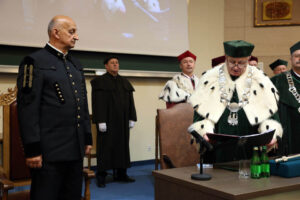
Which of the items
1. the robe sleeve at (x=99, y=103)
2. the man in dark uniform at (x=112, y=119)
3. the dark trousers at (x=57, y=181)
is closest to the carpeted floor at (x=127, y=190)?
the man in dark uniform at (x=112, y=119)

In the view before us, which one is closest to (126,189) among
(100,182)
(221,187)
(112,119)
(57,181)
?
(100,182)

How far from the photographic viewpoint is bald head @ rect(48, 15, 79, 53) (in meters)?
2.31

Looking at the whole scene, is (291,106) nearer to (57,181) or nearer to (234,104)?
(234,104)

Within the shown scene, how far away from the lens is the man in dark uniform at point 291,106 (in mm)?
2727

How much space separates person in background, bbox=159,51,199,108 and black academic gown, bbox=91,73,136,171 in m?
0.58

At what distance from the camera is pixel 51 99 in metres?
2.23

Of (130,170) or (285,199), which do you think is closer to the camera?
(285,199)

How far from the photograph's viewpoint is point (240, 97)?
2400 millimetres

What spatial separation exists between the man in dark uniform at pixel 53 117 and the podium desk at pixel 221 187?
1.90 feet

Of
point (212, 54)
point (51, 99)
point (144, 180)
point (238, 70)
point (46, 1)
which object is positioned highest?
point (46, 1)

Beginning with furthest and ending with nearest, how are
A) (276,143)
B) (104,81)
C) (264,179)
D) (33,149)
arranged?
(104,81)
(276,143)
(33,149)
(264,179)

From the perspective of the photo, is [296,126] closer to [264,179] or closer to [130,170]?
[264,179]

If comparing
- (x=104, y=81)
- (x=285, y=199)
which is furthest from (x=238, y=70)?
(x=104, y=81)

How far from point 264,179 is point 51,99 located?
1.33 meters
